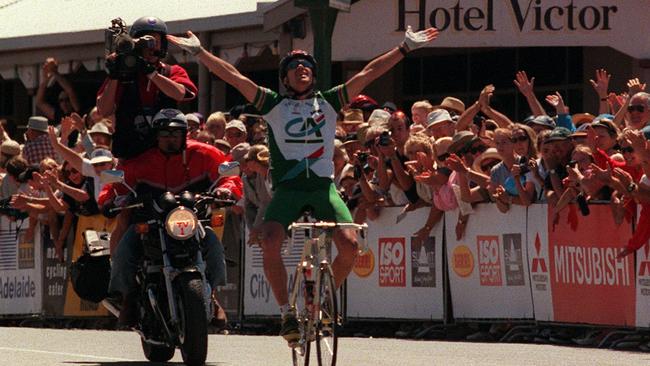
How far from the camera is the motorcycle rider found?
12508mm

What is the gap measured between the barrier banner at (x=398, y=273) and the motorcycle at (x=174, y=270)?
13.8 feet

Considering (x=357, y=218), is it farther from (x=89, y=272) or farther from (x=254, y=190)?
(x=89, y=272)

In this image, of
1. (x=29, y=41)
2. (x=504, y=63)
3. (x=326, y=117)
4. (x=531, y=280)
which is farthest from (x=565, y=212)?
(x=29, y=41)

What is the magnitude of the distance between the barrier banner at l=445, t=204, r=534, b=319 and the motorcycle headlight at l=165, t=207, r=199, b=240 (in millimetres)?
4189

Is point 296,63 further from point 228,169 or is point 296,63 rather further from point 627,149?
point 627,149

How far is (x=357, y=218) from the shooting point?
17203mm

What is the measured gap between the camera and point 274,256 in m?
12.1

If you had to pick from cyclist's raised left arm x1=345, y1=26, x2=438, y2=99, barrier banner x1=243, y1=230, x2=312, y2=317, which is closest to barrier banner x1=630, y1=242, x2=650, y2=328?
cyclist's raised left arm x1=345, y1=26, x2=438, y2=99

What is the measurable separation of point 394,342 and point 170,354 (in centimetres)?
290

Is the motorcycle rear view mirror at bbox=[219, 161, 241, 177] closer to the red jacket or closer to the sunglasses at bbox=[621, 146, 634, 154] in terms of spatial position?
the red jacket

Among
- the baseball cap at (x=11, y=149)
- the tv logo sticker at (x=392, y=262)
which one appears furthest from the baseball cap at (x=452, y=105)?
the baseball cap at (x=11, y=149)

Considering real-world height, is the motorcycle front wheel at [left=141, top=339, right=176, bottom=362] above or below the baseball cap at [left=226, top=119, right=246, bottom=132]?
below

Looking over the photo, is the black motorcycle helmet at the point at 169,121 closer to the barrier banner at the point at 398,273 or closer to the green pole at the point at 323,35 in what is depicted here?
the barrier banner at the point at 398,273

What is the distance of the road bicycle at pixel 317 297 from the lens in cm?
1134
